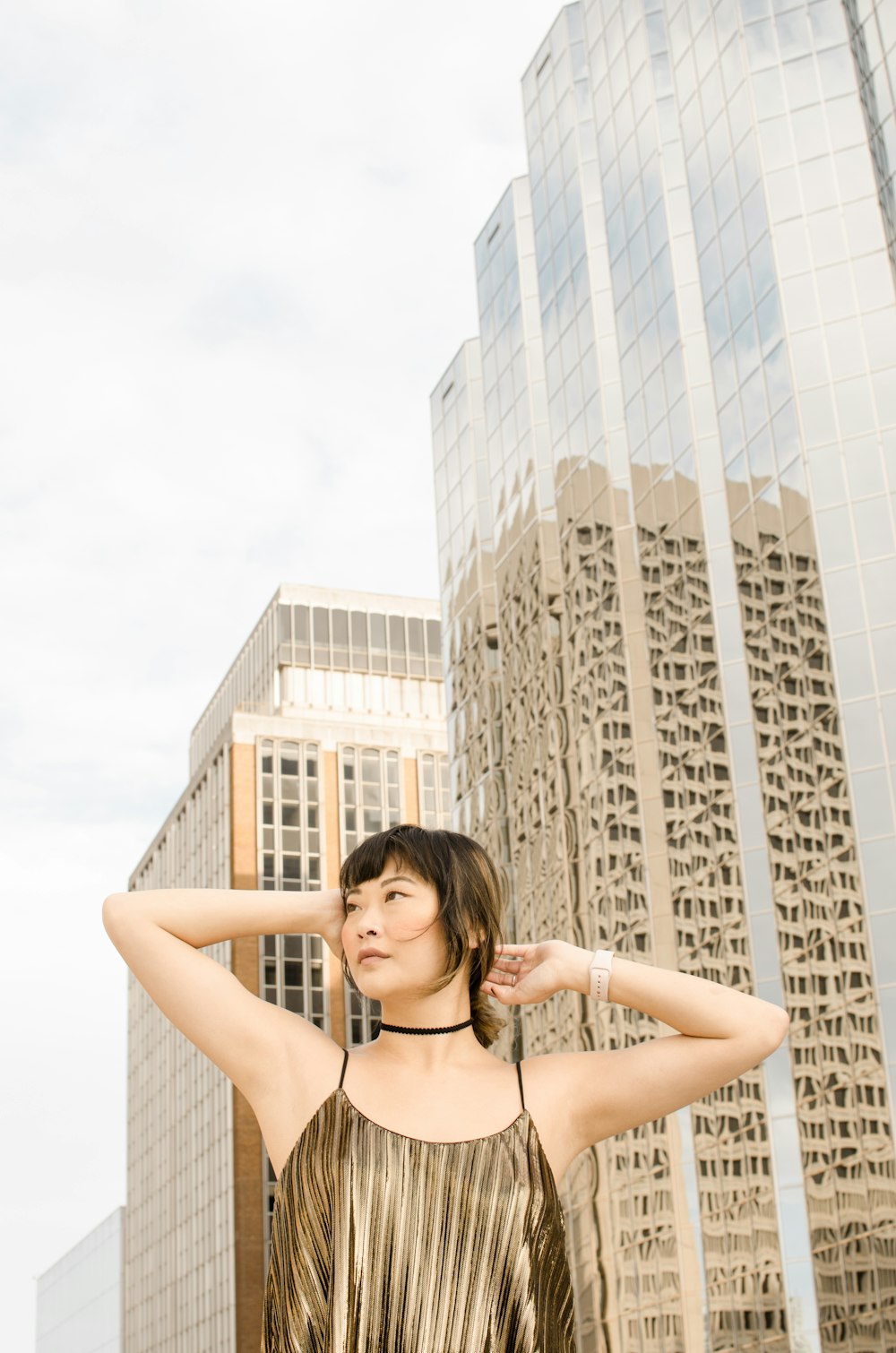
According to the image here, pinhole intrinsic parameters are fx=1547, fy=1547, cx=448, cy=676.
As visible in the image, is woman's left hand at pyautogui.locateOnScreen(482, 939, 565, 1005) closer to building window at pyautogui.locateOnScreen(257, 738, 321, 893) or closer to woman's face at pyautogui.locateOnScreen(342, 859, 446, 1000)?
woman's face at pyautogui.locateOnScreen(342, 859, 446, 1000)

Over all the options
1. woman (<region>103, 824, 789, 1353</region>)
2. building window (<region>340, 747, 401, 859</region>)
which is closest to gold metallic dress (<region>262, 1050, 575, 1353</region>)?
woman (<region>103, 824, 789, 1353</region>)

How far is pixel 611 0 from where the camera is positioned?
49.3 metres

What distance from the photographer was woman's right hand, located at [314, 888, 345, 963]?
3682mm

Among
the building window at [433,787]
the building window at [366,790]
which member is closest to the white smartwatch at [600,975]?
the building window at [366,790]

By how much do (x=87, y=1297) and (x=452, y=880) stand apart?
110 m

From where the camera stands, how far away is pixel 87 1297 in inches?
4050

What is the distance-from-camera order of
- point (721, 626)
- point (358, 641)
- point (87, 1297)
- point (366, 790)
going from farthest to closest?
point (87, 1297) → point (358, 641) → point (366, 790) → point (721, 626)

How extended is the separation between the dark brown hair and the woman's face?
0.02 metres

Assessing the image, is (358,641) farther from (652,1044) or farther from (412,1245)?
(412,1245)

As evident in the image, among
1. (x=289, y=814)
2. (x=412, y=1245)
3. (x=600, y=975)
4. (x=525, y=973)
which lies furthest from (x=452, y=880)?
(x=289, y=814)

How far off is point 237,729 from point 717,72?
144 feet

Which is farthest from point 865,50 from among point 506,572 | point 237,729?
point 237,729

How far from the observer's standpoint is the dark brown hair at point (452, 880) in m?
3.59

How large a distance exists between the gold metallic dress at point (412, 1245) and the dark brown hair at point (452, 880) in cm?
39
